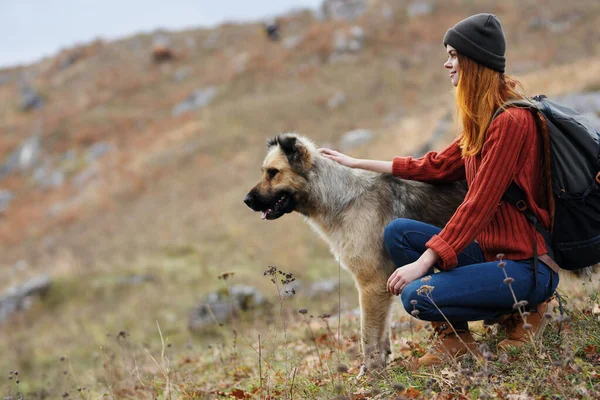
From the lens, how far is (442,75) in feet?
73.6

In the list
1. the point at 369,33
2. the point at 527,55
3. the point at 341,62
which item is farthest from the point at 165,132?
the point at 527,55

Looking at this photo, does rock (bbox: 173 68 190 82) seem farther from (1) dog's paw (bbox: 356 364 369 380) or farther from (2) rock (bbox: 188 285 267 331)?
(1) dog's paw (bbox: 356 364 369 380)

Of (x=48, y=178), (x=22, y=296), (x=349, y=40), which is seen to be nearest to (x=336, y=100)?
(x=349, y=40)

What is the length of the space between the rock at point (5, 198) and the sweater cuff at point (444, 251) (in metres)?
25.5

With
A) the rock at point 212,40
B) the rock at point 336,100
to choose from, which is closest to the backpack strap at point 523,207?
the rock at point 336,100

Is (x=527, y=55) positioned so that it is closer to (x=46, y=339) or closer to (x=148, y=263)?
(x=148, y=263)

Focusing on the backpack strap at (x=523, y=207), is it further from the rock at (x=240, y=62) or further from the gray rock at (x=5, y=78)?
the gray rock at (x=5, y=78)

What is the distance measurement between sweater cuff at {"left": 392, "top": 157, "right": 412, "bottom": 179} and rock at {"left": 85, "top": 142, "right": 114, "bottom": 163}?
24.0 meters

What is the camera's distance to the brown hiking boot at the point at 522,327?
10.7 ft

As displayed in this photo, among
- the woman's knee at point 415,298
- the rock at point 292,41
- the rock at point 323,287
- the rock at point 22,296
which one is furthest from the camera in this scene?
the rock at point 292,41

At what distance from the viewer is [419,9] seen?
28781mm

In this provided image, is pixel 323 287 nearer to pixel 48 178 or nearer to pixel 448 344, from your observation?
pixel 448 344

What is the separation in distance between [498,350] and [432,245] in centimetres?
91

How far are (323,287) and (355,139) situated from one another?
8956mm
